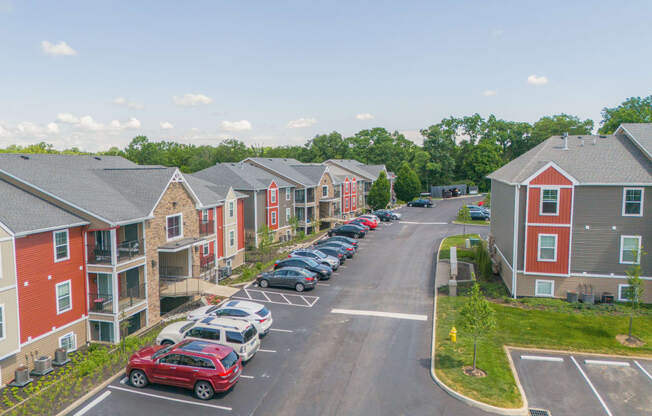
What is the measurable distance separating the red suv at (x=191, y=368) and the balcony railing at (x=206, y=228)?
620 inches

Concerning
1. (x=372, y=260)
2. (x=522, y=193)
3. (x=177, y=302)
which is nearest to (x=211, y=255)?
(x=177, y=302)

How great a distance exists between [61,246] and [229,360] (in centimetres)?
1116

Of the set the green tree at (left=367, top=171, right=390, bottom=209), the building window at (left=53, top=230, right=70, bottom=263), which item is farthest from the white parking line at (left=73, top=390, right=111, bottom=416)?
the green tree at (left=367, top=171, right=390, bottom=209)

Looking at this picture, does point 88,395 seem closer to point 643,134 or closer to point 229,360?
point 229,360

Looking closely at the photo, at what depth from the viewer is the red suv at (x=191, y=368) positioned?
55.1 ft

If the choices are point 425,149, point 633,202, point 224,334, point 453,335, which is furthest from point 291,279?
point 425,149

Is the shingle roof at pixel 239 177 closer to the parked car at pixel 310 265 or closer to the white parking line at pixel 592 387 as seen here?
the parked car at pixel 310 265

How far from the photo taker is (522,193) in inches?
1130

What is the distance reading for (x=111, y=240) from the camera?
76.1 feet

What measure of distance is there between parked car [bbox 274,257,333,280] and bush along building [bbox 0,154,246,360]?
5.60 meters

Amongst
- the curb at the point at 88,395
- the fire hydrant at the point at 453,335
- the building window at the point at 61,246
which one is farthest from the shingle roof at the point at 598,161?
the building window at the point at 61,246

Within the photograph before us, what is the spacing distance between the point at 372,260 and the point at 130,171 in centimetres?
2213

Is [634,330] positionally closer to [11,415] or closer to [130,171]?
[11,415]

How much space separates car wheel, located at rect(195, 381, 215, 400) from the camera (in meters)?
16.8
